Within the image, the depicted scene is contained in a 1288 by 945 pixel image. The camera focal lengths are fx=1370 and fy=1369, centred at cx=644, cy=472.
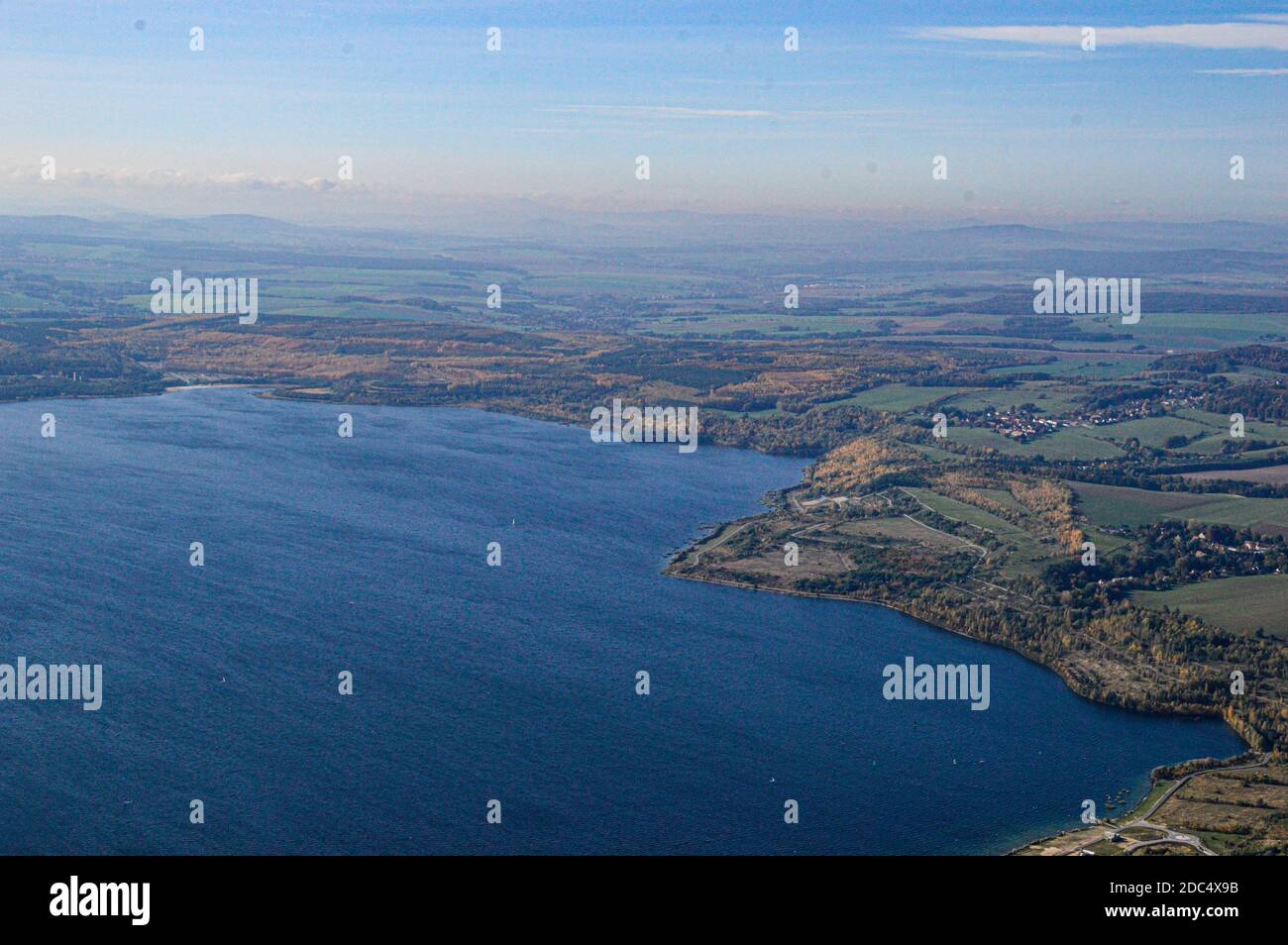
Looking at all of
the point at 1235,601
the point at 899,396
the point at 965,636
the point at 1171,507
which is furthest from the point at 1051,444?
the point at 965,636

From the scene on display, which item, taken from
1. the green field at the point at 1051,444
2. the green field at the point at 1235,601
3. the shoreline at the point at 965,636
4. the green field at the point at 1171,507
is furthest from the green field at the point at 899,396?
the shoreline at the point at 965,636

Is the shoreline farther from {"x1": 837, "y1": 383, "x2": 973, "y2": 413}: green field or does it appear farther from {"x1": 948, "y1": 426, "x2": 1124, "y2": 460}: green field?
{"x1": 837, "y1": 383, "x2": 973, "y2": 413}: green field

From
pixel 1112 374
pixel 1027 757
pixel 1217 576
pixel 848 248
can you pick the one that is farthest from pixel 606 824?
pixel 848 248

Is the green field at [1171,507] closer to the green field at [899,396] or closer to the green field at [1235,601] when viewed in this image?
the green field at [1235,601]

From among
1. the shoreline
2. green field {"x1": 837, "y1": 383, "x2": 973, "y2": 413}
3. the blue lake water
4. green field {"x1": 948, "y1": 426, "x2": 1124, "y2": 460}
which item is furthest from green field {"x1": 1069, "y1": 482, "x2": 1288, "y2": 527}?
green field {"x1": 837, "y1": 383, "x2": 973, "y2": 413}

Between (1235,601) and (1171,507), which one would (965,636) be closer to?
(1235,601)

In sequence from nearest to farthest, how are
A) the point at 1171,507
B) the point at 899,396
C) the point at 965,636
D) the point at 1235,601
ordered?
the point at 965,636 → the point at 1235,601 → the point at 1171,507 → the point at 899,396
